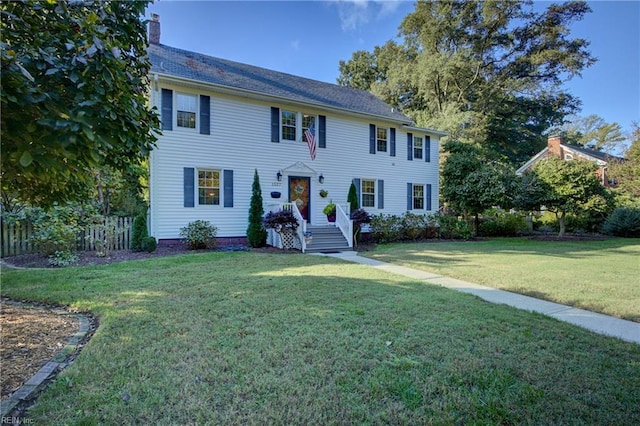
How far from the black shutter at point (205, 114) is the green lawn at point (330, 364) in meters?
7.61

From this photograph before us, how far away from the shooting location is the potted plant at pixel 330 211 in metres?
13.4

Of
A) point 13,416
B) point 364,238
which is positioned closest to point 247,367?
point 13,416

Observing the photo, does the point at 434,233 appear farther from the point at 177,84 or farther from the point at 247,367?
the point at 247,367

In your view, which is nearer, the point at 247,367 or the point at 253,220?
the point at 247,367

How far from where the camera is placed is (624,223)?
17078mm

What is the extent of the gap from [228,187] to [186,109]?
304 cm

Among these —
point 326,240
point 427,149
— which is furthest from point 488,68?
point 326,240

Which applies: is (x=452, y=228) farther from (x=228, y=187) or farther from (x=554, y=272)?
(x=228, y=187)

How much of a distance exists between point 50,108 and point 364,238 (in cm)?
1293

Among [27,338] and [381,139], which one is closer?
[27,338]

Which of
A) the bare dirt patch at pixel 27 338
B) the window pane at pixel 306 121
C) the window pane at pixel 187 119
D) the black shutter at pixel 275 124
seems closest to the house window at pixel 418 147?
the window pane at pixel 306 121

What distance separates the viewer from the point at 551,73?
27.3 metres

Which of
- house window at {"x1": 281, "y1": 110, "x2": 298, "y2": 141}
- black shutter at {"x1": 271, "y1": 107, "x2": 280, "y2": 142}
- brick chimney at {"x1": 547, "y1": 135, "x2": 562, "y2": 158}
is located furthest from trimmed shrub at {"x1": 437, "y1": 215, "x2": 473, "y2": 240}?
brick chimney at {"x1": 547, "y1": 135, "x2": 562, "y2": 158}

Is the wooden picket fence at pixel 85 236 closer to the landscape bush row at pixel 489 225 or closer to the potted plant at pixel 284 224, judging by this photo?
the potted plant at pixel 284 224
